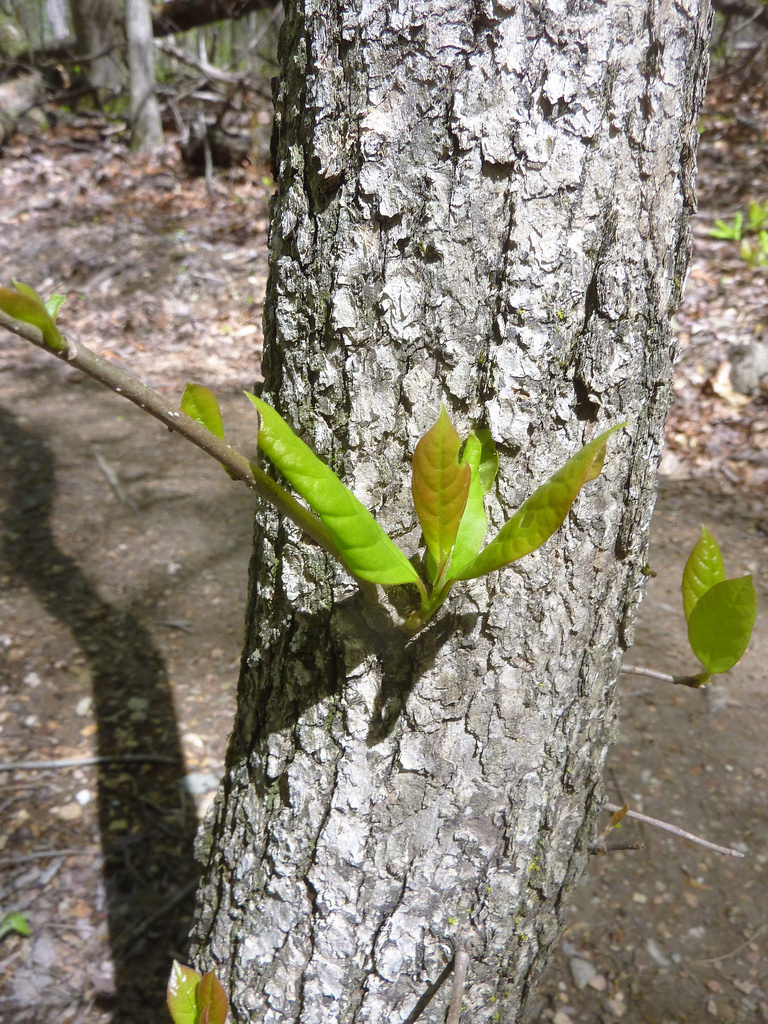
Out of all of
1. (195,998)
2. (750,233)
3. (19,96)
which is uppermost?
(19,96)

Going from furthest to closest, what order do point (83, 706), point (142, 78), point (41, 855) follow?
point (142, 78)
point (83, 706)
point (41, 855)

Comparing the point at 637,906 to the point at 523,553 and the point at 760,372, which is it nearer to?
the point at 523,553

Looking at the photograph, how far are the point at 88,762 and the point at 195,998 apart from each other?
1.36 metres

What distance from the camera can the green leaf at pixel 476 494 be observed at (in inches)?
29.0

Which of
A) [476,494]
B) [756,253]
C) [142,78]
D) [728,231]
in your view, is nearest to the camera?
[476,494]

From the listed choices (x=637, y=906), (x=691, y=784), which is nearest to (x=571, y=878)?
(x=637, y=906)

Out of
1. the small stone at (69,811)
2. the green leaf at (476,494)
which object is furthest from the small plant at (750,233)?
the small stone at (69,811)

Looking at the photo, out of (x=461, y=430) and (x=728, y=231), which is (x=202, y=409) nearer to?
(x=461, y=430)

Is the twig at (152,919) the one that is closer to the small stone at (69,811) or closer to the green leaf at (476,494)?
the small stone at (69,811)

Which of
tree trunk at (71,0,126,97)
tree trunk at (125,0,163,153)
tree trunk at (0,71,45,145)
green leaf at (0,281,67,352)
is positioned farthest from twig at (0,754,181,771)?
tree trunk at (71,0,126,97)

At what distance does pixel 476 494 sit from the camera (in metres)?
0.77

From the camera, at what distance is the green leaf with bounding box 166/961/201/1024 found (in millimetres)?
994

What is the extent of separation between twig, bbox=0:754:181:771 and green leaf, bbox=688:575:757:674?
1.85 m

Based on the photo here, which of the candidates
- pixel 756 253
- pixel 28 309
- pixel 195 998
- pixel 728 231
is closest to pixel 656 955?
pixel 195 998
